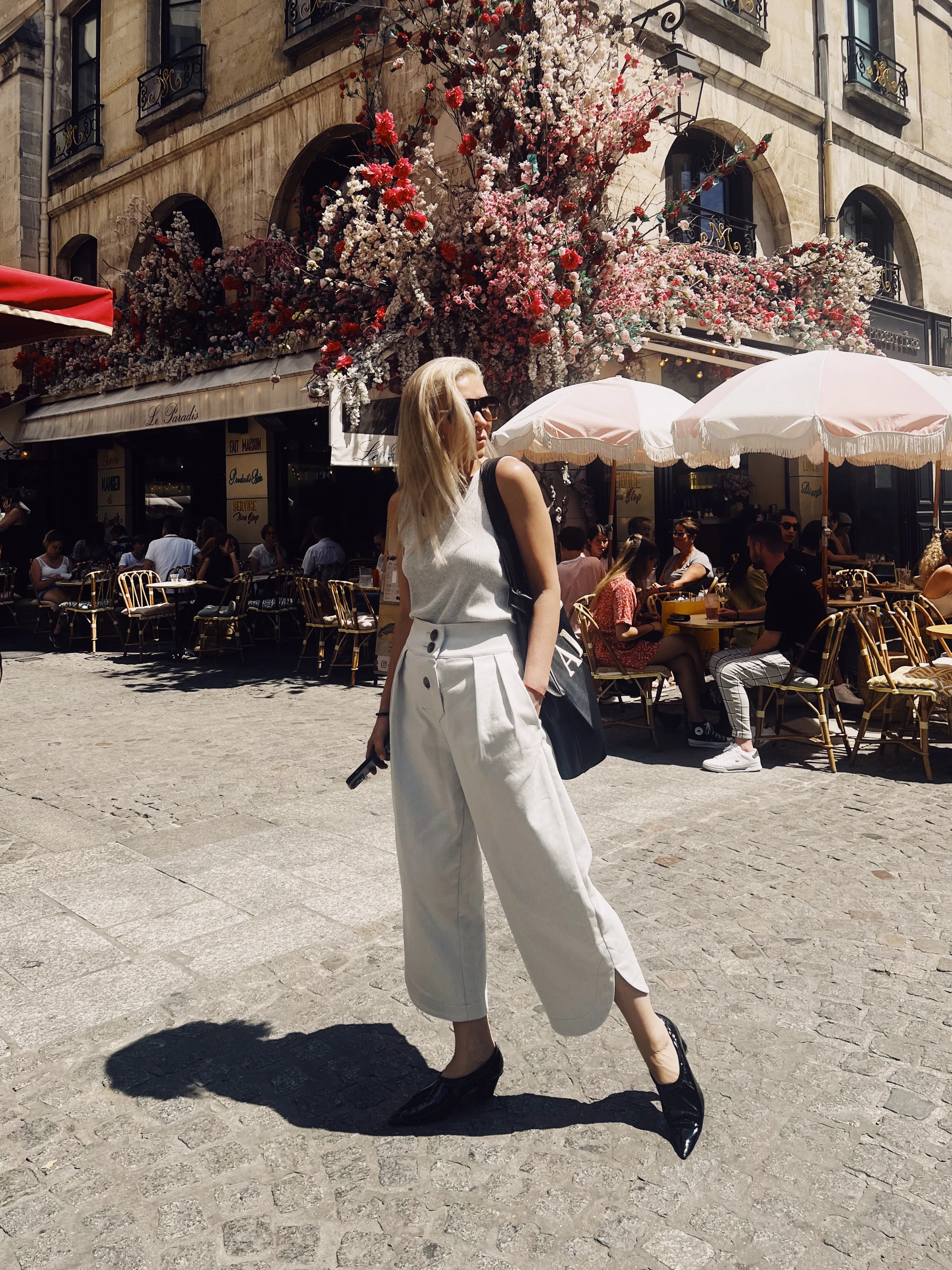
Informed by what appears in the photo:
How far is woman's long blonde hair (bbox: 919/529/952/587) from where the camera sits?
28.1 feet

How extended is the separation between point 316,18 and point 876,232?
9.55 meters

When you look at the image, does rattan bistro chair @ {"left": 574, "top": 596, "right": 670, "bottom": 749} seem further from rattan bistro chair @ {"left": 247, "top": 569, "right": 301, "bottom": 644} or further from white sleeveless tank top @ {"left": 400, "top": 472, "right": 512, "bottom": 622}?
rattan bistro chair @ {"left": 247, "top": 569, "right": 301, "bottom": 644}

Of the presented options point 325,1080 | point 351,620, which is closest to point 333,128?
point 351,620

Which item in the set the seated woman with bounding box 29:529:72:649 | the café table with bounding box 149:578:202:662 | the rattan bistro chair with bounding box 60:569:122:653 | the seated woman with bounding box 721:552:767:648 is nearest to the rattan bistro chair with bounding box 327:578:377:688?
the café table with bounding box 149:578:202:662

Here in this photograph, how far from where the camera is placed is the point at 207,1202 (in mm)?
2299

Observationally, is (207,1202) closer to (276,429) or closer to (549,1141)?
(549,1141)

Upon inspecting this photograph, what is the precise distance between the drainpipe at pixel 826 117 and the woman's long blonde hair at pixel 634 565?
8.97 m

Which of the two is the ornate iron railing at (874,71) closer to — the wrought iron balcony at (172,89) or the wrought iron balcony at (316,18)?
the wrought iron balcony at (316,18)

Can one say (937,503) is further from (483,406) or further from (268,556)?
(483,406)

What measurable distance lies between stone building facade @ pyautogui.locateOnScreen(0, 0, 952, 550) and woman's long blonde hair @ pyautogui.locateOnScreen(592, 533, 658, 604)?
19.1 ft

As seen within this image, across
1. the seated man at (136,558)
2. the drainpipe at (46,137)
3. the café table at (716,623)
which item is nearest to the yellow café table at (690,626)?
the café table at (716,623)

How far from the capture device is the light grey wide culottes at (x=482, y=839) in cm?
242

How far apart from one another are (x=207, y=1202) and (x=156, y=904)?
199cm

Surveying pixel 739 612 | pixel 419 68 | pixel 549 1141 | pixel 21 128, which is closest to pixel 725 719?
pixel 739 612
